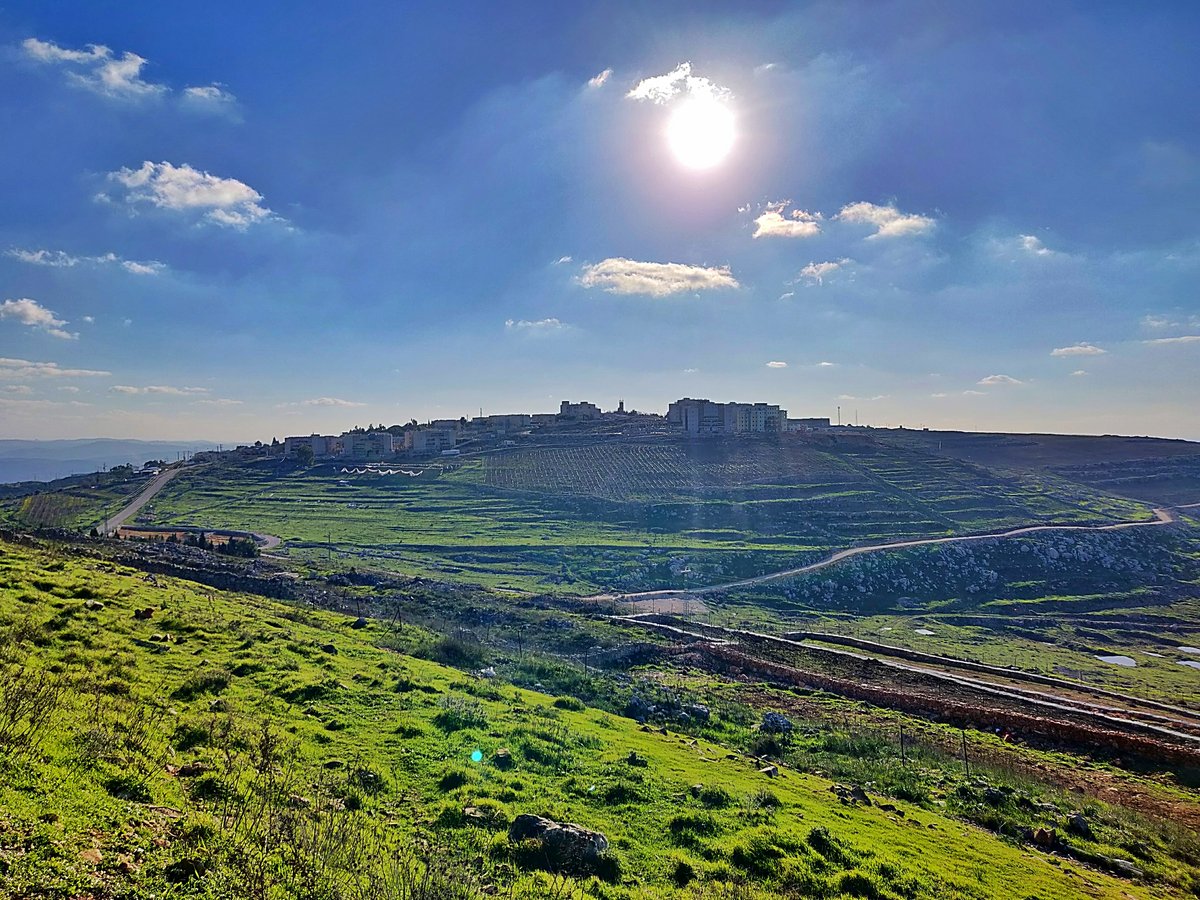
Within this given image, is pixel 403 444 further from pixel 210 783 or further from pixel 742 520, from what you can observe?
pixel 210 783

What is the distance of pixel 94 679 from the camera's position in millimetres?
12234

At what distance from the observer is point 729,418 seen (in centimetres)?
15275

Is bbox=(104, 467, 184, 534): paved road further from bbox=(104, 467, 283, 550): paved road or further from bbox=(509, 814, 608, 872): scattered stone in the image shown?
bbox=(509, 814, 608, 872): scattered stone

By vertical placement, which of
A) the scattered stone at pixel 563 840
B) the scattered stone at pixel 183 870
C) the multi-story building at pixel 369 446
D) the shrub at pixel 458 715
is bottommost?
the shrub at pixel 458 715

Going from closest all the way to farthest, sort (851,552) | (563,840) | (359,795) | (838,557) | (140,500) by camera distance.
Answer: (563,840), (359,795), (838,557), (851,552), (140,500)

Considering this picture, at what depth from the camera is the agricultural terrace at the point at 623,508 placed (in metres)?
73.4

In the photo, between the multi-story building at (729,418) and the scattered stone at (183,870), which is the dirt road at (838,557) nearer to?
the scattered stone at (183,870)

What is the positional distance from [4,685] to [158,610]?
12151 millimetres

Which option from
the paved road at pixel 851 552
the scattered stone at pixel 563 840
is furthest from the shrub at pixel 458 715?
the paved road at pixel 851 552

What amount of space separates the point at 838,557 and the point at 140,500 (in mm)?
108736

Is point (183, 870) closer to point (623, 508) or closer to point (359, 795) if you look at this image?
point (359, 795)

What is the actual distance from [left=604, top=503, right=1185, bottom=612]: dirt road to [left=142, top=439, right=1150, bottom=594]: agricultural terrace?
2207 mm

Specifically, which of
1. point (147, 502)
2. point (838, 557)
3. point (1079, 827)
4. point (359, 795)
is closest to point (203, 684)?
point (359, 795)

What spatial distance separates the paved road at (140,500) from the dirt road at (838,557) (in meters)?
62.3
